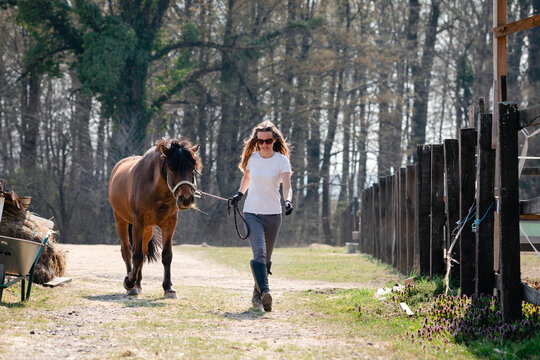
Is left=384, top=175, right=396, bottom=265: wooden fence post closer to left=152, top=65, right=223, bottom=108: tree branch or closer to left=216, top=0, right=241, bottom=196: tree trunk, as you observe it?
left=152, top=65, right=223, bottom=108: tree branch

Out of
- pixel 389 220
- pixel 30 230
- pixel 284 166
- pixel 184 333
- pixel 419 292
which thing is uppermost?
pixel 284 166

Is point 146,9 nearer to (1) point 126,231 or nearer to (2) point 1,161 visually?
(2) point 1,161

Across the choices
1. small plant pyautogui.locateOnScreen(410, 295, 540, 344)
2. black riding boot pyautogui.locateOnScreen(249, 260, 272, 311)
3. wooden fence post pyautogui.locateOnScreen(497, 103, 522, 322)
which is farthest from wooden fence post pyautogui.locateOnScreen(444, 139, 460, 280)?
wooden fence post pyautogui.locateOnScreen(497, 103, 522, 322)

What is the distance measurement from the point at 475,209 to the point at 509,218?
162 cm

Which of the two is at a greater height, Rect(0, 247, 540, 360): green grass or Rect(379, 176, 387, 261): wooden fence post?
Rect(379, 176, 387, 261): wooden fence post

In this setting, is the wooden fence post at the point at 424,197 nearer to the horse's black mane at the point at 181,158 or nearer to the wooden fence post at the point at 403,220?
the wooden fence post at the point at 403,220

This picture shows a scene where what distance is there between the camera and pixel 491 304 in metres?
6.17

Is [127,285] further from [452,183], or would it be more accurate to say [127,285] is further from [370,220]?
[370,220]

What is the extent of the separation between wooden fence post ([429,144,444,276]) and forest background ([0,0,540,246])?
23181mm

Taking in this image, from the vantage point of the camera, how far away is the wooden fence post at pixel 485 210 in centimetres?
648

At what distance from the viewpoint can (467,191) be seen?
7277 mm

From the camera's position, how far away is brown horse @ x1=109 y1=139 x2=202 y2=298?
28.7ft

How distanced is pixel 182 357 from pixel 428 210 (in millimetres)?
5113

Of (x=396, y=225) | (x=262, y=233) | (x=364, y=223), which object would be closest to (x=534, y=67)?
(x=364, y=223)
